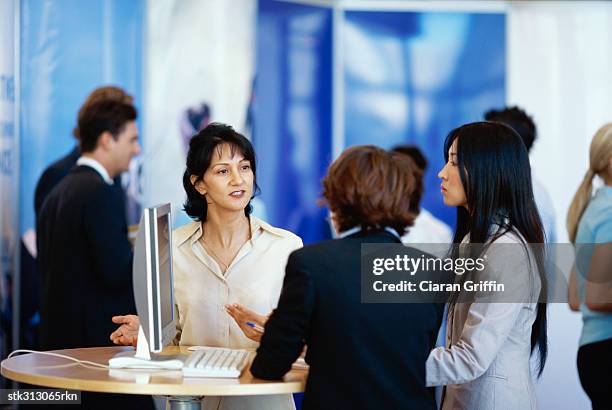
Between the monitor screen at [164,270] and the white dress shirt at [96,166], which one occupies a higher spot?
the white dress shirt at [96,166]

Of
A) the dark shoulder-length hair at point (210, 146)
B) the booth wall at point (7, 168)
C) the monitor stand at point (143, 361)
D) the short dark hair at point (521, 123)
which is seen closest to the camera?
the monitor stand at point (143, 361)

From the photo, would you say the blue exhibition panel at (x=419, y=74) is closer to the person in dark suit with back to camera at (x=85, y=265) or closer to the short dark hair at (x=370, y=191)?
the person in dark suit with back to camera at (x=85, y=265)

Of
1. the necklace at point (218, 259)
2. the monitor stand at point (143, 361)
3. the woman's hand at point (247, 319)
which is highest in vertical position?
the necklace at point (218, 259)

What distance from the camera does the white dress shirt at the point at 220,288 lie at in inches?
120

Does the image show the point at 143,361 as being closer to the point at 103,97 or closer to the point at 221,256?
the point at 221,256

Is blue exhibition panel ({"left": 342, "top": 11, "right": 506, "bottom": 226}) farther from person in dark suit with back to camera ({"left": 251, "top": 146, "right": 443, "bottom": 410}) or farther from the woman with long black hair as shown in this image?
person in dark suit with back to camera ({"left": 251, "top": 146, "right": 443, "bottom": 410})

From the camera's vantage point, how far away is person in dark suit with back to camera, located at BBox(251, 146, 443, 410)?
238 cm

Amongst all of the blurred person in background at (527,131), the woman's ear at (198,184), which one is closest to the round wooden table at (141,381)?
→ the woman's ear at (198,184)

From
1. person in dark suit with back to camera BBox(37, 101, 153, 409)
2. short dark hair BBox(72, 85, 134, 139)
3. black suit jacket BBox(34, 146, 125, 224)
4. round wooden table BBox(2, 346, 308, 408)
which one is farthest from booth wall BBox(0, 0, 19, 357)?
round wooden table BBox(2, 346, 308, 408)

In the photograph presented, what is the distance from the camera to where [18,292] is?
16.5ft

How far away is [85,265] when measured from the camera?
12.7 ft

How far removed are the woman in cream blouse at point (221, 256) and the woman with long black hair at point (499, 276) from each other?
669mm

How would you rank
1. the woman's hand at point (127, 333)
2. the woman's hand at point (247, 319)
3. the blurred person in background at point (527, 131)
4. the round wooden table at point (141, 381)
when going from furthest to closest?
the blurred person in background at point (527, 131), the woman's hand at point (127, 333), the woman's hand at point (247, 319), the round wooden table at point (141, 381)

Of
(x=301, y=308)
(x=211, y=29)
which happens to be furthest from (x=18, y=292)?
(x=301, y=308)
